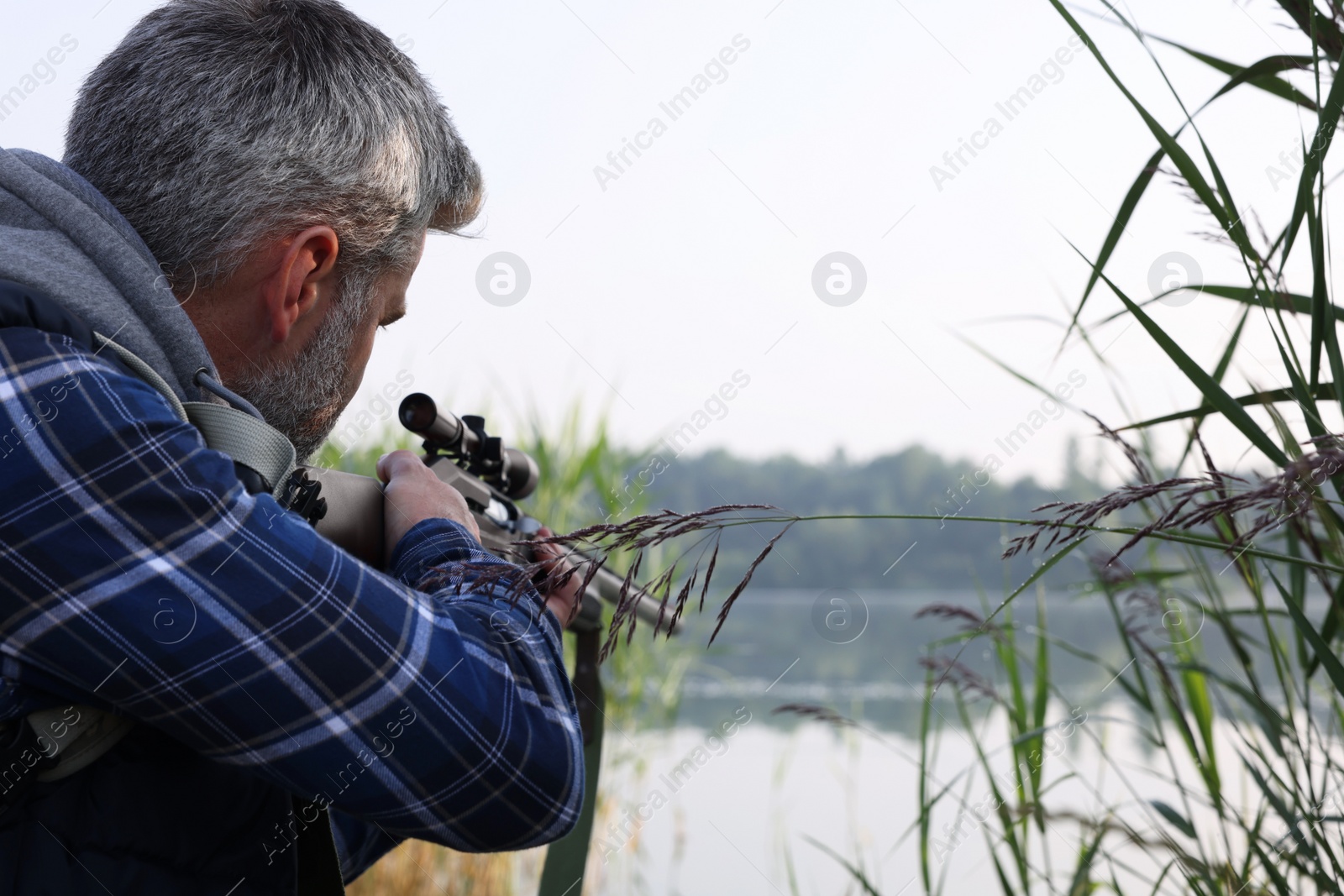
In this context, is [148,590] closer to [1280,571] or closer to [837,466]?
[1280,571]

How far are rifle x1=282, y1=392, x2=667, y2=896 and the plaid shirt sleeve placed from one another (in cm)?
22

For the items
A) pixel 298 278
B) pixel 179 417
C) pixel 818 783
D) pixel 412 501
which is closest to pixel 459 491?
pixel 412 501

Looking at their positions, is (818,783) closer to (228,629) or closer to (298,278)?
(298,278)

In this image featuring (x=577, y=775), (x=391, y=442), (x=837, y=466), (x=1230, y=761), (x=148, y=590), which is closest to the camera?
(x=148, y=590)

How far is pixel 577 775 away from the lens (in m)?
0.76

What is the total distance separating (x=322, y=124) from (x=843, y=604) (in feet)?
2.77

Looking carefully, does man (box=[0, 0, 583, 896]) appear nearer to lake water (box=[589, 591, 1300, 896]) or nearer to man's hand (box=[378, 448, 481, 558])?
man's hand (box=[378, 448, 481, 558])

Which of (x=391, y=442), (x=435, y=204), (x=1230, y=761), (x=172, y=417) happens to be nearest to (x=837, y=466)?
(x=391, y=442)

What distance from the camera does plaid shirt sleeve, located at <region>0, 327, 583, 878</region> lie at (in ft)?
2.01

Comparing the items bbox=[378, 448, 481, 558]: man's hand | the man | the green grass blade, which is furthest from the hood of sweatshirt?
the green grass blade

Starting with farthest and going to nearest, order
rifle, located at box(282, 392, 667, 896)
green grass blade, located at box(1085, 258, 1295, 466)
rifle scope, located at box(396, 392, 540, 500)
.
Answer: rifle scope, located at box(396, 392, 540, 500) < rifle, located at box(282, 392, 667, 896) < green grass blade, located at box(1085, 258, 1295, 466)

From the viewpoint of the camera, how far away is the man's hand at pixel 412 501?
938mm

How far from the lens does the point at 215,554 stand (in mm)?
635

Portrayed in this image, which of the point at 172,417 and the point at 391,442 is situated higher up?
the point at 172,417
